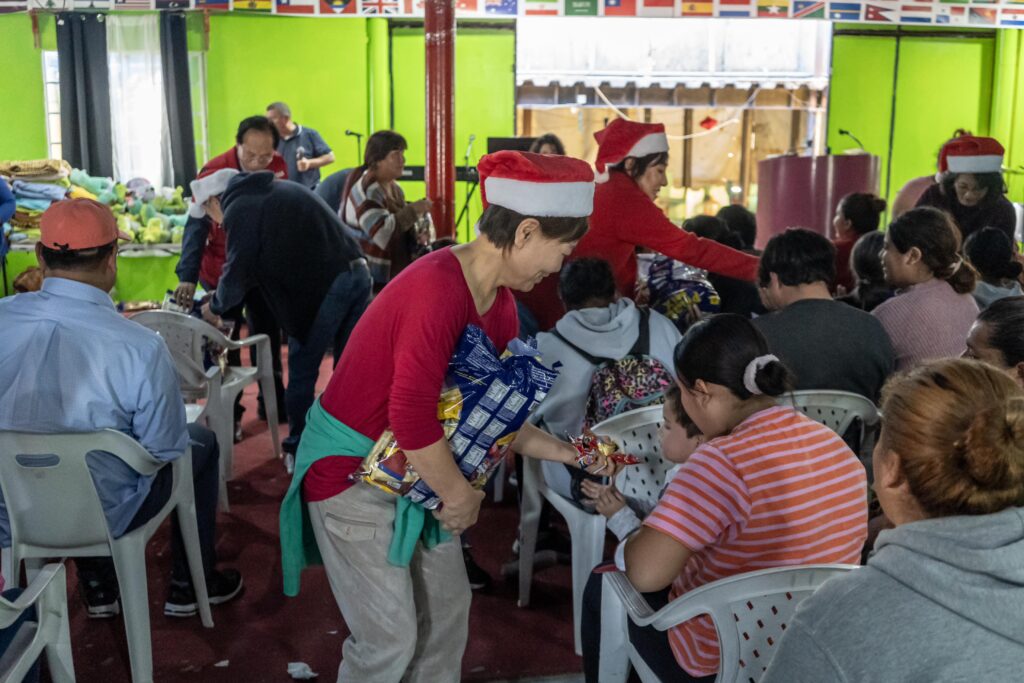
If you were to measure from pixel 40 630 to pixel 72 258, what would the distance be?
93cm

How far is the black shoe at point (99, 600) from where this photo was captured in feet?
9.25

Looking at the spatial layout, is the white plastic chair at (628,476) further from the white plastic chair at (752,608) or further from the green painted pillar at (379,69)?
the green painted pillar at (379,69)

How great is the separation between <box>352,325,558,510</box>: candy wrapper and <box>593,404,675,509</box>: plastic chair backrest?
0.76 metres

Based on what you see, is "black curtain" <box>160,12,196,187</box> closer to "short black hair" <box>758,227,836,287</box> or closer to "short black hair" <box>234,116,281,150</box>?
"short black hair" <box>234,116,281,150</box>

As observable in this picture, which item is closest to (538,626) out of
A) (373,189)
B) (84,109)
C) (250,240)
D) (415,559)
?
(415,559)

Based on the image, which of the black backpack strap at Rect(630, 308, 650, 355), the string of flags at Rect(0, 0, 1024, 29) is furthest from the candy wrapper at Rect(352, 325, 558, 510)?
the string of flags at Rect(0, 0, 1024, 29)

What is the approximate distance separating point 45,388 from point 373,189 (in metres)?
2.18

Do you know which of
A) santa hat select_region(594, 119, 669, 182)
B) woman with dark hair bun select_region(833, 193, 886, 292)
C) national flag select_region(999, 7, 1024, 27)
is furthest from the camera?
national flag select_region(999, 7, 1024, 27)

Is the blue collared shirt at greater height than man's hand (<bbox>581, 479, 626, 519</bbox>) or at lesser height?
greater

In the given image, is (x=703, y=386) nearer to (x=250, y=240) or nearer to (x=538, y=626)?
(x=538, y=626)

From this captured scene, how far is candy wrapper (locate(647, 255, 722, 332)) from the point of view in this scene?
3.41 meters

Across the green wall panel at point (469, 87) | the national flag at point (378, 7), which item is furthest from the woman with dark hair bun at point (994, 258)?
the national flag at point (378, 7)

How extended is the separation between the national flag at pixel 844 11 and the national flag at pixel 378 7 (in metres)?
3.55

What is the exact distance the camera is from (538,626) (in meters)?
2.77
